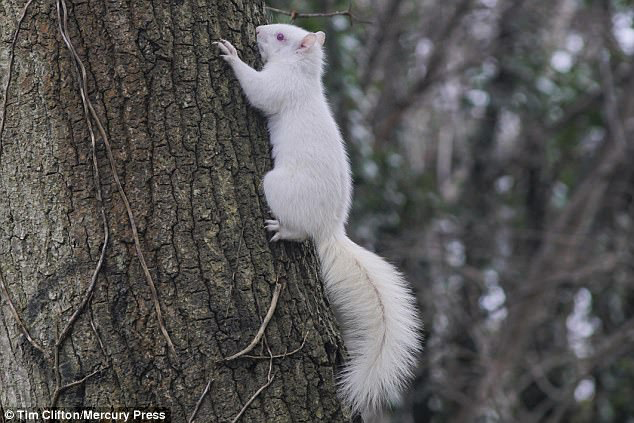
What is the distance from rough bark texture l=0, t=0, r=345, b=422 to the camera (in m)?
2.32

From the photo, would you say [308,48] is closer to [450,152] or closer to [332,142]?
[332,142]

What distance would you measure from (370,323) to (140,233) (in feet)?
2.79

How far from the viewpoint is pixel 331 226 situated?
288 centimetres

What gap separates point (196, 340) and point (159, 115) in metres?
0.65

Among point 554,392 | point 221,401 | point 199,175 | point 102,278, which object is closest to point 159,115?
point 199,175

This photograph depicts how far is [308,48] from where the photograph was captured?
3.33 m

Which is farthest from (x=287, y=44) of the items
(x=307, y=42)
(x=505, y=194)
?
(x=505, y=194)

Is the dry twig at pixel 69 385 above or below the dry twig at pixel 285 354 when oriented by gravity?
above

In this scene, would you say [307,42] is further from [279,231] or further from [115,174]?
[115,174]

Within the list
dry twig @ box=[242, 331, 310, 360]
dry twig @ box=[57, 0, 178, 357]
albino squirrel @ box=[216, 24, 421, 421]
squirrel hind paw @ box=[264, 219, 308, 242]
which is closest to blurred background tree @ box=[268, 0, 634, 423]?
albino squirrel @ box=[216, 24, 421, 421]

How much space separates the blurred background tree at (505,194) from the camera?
21.9 feet

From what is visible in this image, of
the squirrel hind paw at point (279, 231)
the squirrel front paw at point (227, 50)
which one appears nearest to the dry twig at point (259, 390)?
the squirrel hind paw at point (279, 231)

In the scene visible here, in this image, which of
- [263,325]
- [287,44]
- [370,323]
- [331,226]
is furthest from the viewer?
[287,44]

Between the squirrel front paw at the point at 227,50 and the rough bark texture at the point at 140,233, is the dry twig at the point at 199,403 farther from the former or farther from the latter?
the squirrel front paw at the point at 227,50
